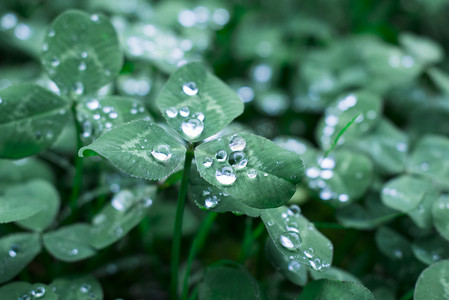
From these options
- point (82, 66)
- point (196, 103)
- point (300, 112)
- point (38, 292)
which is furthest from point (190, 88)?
point (300, 112)

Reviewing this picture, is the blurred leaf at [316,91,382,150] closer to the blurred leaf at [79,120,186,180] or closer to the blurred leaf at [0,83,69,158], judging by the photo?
the blurred leaf at [79,120,186,180]

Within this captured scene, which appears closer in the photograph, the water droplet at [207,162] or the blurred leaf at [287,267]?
the water droplet at [207,162]

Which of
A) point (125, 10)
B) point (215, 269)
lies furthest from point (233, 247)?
point (125, 10)

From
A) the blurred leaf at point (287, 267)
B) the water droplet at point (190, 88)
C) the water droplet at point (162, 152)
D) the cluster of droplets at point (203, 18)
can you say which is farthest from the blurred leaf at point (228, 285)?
the cluster of droplets at point (203, 18)

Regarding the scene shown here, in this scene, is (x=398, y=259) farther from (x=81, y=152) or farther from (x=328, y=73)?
(x=328, y=73)

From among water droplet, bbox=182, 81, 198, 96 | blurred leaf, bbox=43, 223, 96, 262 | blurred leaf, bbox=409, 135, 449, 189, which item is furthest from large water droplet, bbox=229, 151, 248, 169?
blurred leaf, bbox=409, 135, 449, 189

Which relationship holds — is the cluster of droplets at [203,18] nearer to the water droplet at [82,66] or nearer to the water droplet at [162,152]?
the water droplet at [82,66]

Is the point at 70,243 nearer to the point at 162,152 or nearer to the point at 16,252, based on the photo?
the point at 16,252
